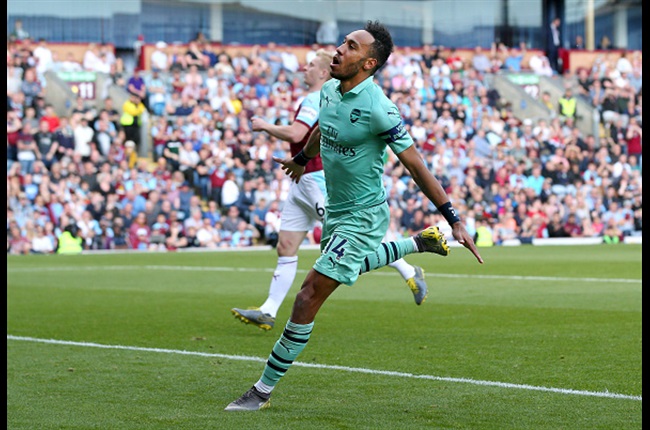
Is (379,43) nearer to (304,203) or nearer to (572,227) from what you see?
(304,203)

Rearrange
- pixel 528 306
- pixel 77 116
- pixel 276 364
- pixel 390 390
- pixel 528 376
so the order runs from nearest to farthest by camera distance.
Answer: pixel 276 364 < pixel 390 390 < pixel 528 376 < pixel 528 306 < pixel 77 116

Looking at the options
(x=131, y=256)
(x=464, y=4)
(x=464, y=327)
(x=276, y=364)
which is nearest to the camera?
(x=276, y=364)

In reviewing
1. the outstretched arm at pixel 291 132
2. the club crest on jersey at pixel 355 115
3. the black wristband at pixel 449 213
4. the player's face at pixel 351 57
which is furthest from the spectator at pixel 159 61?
the black wristband at pixel 449 213

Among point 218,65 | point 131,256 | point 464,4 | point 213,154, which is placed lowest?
point 131,256

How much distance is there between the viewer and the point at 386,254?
789 cm

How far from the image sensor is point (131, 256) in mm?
25156

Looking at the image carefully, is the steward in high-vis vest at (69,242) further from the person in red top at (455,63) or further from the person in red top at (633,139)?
the person in red top at (633,139)

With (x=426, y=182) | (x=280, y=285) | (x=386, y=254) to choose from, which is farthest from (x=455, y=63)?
(x=426, y=182)

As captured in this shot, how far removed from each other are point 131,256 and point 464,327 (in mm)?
14818

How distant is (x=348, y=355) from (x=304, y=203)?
2412 mm

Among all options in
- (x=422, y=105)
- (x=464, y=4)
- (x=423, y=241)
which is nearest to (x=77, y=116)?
(x=422, y=105)

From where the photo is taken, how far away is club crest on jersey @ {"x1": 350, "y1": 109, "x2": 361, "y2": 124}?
7.19 metres

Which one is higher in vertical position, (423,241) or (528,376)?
(423,241)

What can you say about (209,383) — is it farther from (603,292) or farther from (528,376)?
(603,292)
